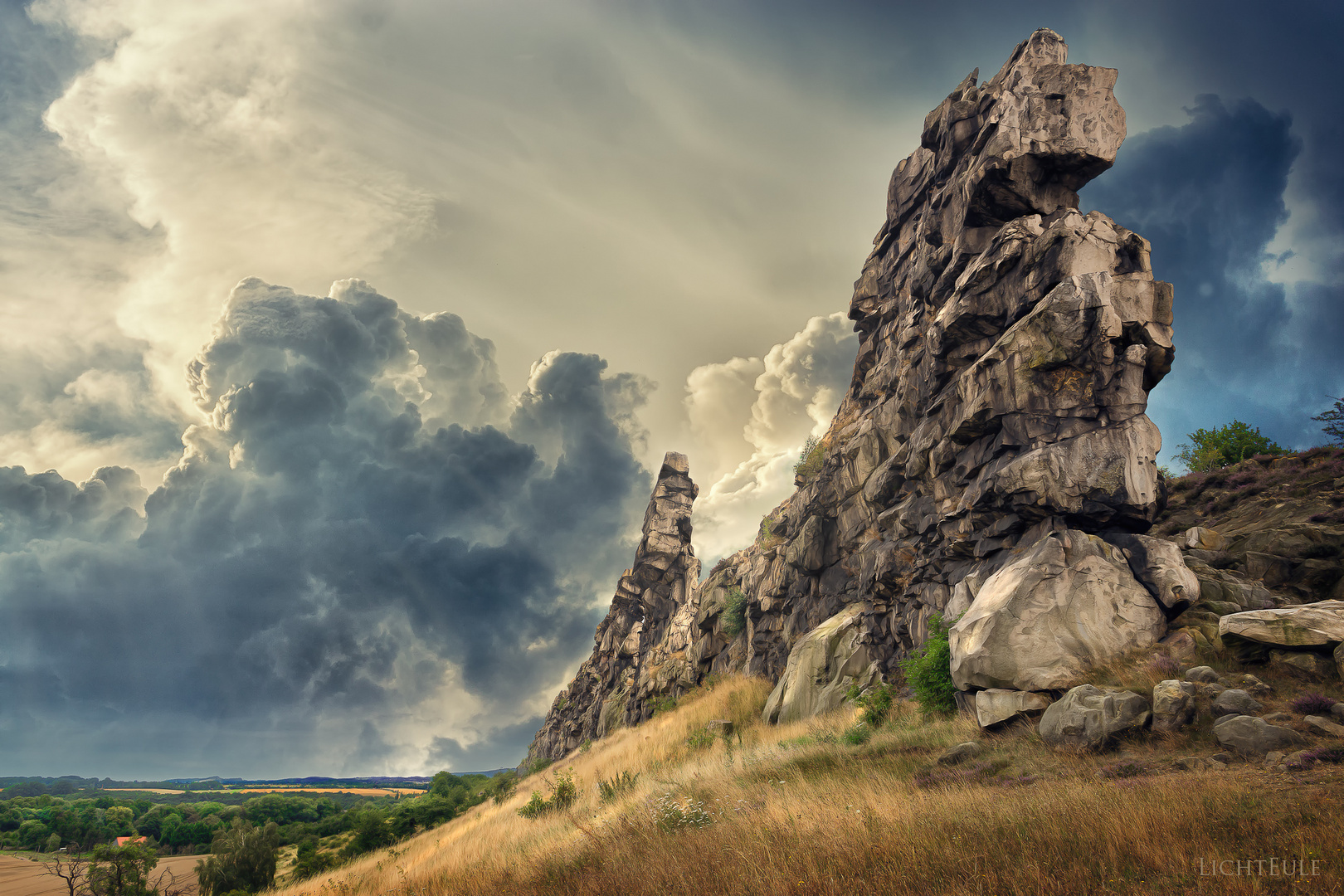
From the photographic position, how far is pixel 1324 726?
26.7 feet

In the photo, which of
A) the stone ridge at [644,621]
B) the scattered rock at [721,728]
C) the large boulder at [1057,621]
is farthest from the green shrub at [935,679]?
the stone ridge at [644,621]

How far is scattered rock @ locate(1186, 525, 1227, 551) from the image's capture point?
19181mm

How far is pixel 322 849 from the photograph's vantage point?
148ft

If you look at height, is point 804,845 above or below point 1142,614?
below

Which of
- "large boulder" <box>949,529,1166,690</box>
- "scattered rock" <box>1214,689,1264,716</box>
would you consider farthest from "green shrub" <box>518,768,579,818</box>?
"scattered rock" <box>1214,689,1264,716</box>

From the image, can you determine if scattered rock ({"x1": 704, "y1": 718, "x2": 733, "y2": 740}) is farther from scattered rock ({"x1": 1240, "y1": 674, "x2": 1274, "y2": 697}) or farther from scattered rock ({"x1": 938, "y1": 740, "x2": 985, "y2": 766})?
scattered rock ({"x1": 1240, "y1": 674, "x2": 1274, "y2": 697})

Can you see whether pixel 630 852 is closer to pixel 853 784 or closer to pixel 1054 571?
pixel 853 784

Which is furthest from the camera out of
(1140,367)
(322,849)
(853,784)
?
(322,849)

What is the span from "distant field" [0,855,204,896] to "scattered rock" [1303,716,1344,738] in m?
46.5

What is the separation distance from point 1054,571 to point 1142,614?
6.58 ft

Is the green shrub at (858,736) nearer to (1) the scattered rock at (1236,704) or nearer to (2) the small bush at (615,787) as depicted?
(2) the small bush at (615,787)

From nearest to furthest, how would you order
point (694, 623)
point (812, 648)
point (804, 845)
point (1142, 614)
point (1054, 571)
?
point (804, 845) → point (1142, 614) → point (1054, 571) → point (812, 648) → point (694, 623)

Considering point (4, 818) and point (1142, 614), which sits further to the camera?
point (4, 818)

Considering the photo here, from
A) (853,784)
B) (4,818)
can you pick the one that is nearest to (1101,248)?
(853,784)
